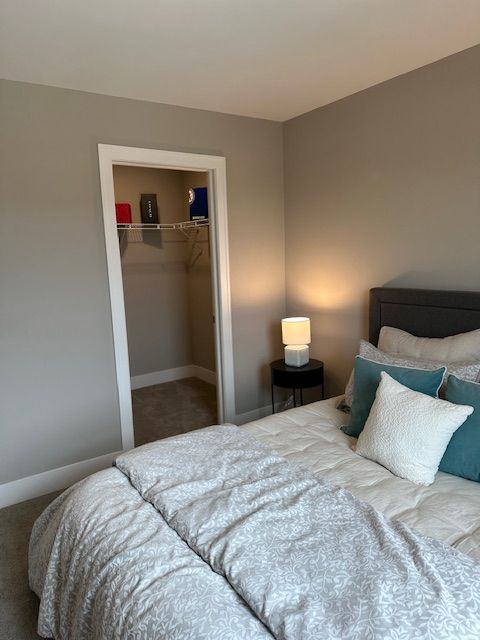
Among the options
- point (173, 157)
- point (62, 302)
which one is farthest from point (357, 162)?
point (62, 302)

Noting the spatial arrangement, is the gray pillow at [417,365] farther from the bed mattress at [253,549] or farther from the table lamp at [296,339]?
the table lamp at [296,339]

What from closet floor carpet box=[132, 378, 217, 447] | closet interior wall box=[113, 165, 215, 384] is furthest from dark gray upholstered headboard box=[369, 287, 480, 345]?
closet interior wall box=[113, 165, 215, 384]

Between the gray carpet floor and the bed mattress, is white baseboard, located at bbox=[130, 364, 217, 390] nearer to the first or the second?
the gray carpet floor

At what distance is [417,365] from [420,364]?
0.02m

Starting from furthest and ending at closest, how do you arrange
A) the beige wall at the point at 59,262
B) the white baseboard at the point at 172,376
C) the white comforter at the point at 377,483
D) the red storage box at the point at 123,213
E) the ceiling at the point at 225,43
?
the white baseboard at the point at 172,376
the red storage box at the point at 123,213
the beige wall at the point at 59,262
the ceiling at the point at 225,43
the white comforter at the point at 377,483

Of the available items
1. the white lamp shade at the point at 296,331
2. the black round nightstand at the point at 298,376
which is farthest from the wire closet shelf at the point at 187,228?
the black round nightstand at the point at 298,376

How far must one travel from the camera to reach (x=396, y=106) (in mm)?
2730

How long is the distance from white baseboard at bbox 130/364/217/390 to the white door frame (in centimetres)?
130

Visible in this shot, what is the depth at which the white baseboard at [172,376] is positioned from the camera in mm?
4941

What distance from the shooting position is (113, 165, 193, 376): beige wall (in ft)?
15.5

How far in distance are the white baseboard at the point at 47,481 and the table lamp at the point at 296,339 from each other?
1.48 meters

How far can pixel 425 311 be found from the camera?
8.47 feet

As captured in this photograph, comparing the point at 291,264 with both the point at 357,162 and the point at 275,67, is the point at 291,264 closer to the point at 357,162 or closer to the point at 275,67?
the point at 357,162

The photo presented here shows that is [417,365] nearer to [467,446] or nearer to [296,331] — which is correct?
[467,446]
